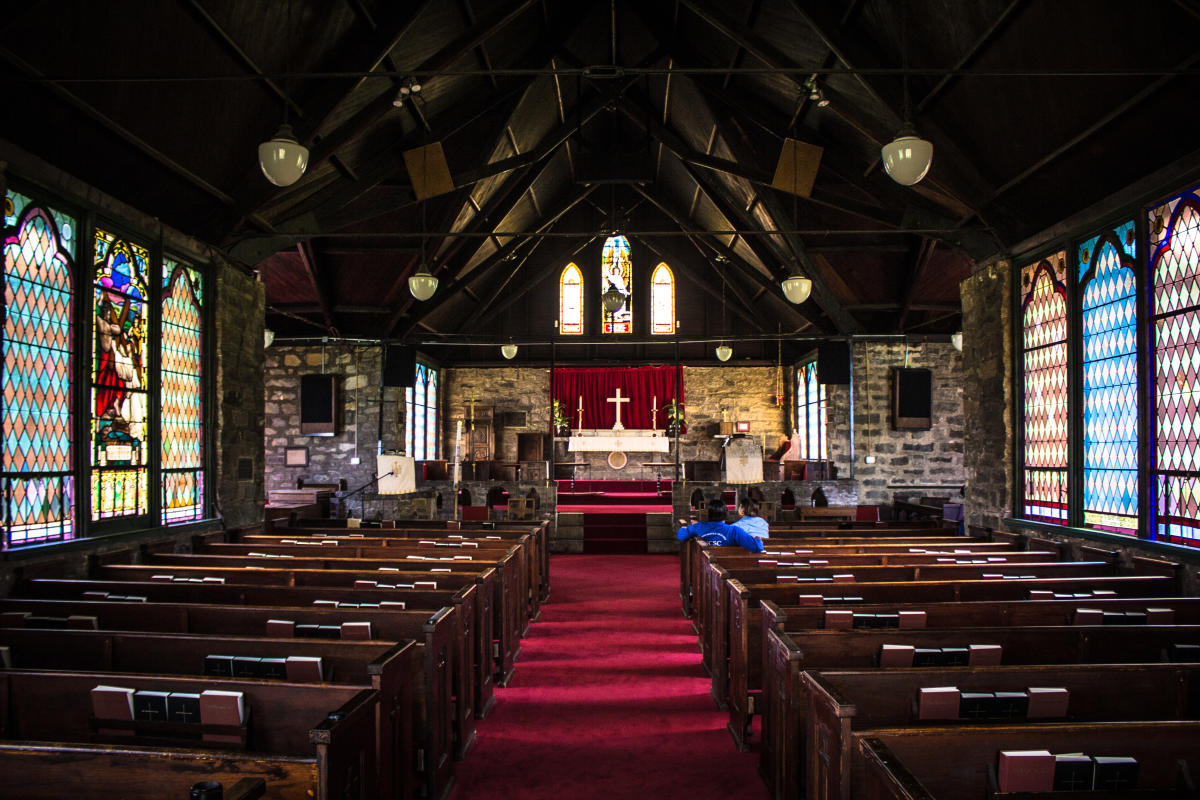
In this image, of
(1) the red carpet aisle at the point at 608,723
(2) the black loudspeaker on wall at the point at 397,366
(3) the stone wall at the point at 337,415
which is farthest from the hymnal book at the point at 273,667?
(2) the black loudspeaker on wall at the point at 397,366

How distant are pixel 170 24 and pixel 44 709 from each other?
4.39 m

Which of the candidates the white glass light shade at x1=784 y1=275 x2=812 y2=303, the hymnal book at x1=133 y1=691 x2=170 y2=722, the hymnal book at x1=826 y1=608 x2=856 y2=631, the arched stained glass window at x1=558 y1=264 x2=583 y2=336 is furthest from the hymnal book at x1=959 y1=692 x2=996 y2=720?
the arched stained glass window at x1=558 y1=264 x2=583 y2=336

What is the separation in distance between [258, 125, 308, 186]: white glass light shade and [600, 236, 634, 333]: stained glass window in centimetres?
1216

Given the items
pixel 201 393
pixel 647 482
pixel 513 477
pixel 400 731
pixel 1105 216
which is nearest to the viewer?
pixel 400 731

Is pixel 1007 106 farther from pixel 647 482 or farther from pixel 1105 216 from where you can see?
pixel 647 482

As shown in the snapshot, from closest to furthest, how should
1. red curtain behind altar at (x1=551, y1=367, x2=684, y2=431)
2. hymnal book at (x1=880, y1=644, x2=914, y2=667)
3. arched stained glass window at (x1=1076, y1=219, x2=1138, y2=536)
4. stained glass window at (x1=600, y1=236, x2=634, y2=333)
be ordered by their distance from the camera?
hymnal book at (x1=880, y1=644, x2=914, y2=667)
arched stained glass window at (x1=1076, y1=219, x2=1138, y2=536)
stained glass window at (x1=600, y1=236, x2=634, y2=333)
red curtain behind altar at (x1=551, y1=367, x2=684, y2=431)

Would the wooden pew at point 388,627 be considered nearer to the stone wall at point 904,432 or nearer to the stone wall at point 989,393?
the stone wall at point 989,393

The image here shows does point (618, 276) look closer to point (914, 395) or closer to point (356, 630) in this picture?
point (914, 395)

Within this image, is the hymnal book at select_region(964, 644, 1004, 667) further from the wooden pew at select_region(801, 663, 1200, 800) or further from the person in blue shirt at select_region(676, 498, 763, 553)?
the person in blue shirt at select_region(676, 498, 763, 553)

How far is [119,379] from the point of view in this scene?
5992mm

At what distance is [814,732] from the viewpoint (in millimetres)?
2578

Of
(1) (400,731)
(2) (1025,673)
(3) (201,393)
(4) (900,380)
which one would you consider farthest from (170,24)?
(4) (900,380)

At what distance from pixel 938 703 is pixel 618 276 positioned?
48.6 ft

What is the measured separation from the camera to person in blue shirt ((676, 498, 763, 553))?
579cm
